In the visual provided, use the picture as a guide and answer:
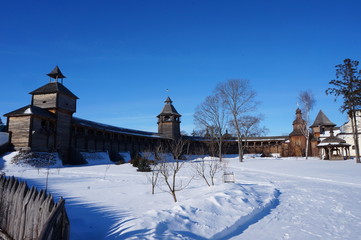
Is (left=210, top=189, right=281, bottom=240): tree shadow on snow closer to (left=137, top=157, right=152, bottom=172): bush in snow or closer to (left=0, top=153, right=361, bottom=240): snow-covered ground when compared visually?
(left=0, top=153, right=361, bottom=240): snow-covered ground

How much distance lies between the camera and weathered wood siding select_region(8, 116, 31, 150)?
24484 mm

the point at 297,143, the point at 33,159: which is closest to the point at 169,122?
the point at 297,143

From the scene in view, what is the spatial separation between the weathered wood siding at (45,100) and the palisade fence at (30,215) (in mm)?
22737

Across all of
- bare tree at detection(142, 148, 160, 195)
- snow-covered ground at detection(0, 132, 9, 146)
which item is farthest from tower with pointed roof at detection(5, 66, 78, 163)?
bare tree at detection(142, 148, 160, 195)

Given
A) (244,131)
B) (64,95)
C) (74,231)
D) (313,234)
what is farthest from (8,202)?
(244,131)

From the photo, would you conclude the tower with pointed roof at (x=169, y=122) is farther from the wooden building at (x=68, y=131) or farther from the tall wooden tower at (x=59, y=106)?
the tall wooden tower at (x=59, y=106)

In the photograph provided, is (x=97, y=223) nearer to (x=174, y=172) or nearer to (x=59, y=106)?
(x=174, y=172)

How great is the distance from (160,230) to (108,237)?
1.00 metres

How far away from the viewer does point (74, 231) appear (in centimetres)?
561

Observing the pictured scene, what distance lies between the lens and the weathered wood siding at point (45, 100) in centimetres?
2763

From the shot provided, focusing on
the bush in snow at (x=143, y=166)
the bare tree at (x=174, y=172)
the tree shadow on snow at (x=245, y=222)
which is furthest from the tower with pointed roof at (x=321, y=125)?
the tree shadow on snow at (x=245, y=222)

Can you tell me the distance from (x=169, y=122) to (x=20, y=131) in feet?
78.2

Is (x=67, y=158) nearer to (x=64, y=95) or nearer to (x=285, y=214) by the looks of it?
(x=64, y=95)

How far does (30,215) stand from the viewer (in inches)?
188
